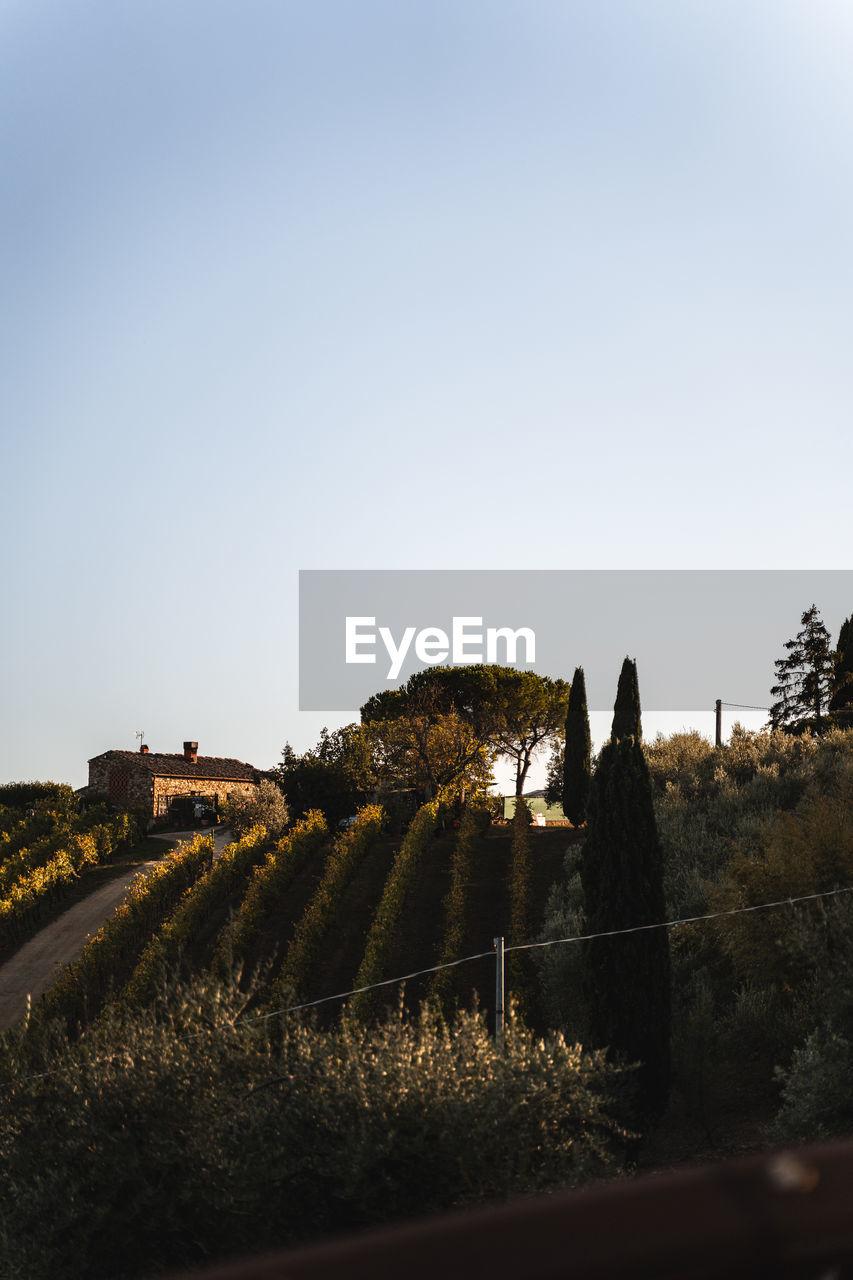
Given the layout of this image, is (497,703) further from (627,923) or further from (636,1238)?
(636,1238)

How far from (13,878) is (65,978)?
12539 mm

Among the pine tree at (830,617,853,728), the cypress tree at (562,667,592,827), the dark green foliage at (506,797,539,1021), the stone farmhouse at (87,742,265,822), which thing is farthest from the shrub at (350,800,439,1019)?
the stone farmhouse at (87,742,265,822)

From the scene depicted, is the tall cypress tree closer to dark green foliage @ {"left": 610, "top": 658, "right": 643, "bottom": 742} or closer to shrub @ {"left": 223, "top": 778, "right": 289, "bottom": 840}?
dark green foliage @ {"left": 610, "top": 658, "right": 643, "bottom": 742}

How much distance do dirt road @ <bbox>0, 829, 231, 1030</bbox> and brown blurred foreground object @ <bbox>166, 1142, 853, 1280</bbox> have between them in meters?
23.4

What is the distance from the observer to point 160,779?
54844mm

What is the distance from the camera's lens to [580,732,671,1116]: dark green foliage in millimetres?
14211

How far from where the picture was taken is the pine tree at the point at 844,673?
40.4m

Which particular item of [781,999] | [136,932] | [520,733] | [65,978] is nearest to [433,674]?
[520,733]

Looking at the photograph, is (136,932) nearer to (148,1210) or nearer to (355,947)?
(355,947)

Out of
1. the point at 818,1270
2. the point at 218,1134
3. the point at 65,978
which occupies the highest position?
the point at 818,1270

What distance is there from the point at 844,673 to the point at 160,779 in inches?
1419

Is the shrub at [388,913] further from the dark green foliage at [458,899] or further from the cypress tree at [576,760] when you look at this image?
the cypress tree at [576,760]

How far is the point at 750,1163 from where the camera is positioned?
765mm

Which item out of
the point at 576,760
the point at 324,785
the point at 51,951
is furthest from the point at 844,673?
the point at 51,951
